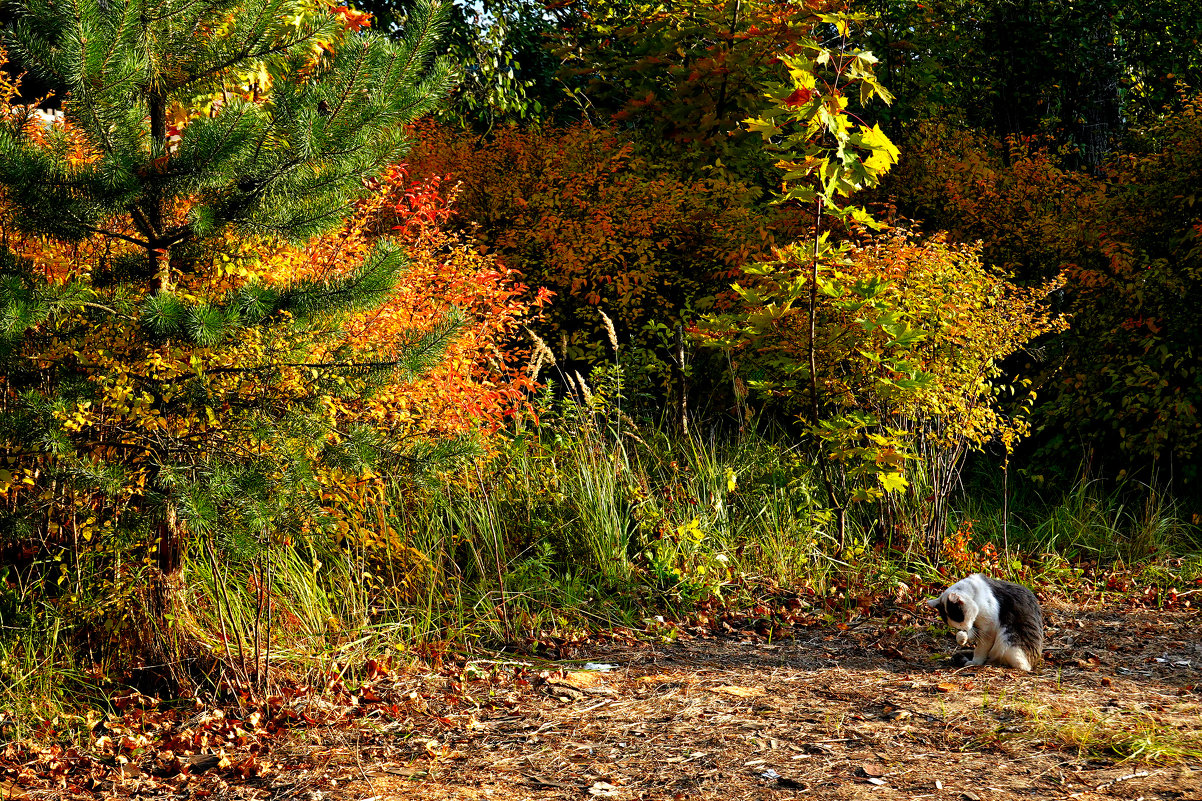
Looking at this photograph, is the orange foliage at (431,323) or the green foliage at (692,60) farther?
the green foliage at (692,60)

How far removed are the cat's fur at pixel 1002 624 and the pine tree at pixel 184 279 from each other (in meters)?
2.51

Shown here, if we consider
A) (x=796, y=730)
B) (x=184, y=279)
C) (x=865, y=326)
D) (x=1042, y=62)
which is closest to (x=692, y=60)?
(x=1042, y=62)

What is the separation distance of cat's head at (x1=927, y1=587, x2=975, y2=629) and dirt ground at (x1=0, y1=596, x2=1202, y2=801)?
260 mm

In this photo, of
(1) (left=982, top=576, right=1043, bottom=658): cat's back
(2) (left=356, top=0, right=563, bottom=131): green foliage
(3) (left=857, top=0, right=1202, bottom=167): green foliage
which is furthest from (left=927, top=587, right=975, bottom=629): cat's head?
(3) (left=857, top=0, right=1202, bottom=167): green foliage

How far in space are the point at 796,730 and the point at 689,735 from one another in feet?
1.32

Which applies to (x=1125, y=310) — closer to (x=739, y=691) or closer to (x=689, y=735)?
(x=739, y=691)

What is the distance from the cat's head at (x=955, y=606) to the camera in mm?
4309

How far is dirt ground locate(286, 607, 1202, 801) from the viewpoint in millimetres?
3357

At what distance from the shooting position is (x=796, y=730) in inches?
150

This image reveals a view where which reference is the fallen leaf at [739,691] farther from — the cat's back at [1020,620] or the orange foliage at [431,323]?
the orange foliage at [431,323]

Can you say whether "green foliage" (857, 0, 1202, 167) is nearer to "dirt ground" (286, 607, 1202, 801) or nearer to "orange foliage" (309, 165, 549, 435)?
"orange foliage" (309, 165, 549, 435)

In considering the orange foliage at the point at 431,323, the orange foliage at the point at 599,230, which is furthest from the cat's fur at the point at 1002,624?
the orange foliage at the point at 599,230

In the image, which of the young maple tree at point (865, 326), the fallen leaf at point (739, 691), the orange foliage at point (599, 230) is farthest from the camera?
the orange foliage at point (599, 230)

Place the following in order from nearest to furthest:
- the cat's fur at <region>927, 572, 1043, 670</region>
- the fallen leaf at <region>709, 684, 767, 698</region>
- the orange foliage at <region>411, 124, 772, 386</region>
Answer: the fallen leaf at <region>709, 684, 767, 698</region> → the cat's fur at <region>927, 572, 1043, 670</region> → the orange foliage at <region>411, 124, 772, 386</region>
